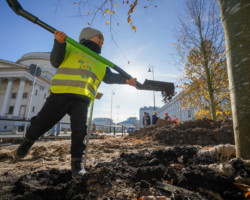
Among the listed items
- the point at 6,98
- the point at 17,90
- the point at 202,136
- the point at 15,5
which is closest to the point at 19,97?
the point at 6,98

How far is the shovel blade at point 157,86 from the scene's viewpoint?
3.01 m

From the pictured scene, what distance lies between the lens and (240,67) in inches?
70.1

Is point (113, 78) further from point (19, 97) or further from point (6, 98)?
point (6, 98)

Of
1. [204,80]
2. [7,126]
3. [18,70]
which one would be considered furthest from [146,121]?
[18,70]

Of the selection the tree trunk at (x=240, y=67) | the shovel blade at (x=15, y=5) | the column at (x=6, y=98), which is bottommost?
the tree trunk at (x=240, y=67)

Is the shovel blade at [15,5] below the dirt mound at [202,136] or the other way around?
the other way around

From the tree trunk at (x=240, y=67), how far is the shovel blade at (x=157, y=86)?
1.22 meters

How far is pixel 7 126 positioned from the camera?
9.24 meters

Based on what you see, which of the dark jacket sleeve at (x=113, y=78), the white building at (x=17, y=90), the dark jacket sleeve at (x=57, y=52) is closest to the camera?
the dark jacket sleeve at (x=57, y=52)

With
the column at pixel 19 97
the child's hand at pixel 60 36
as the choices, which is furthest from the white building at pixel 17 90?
the child's hand at pixel 60 36

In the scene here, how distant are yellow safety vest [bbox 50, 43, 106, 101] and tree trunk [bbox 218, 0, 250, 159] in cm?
190

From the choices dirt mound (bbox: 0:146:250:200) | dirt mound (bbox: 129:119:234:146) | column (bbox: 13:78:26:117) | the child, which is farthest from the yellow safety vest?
column (bbox: 13:78:26:117)

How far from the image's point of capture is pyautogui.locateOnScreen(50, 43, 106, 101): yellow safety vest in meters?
2.15

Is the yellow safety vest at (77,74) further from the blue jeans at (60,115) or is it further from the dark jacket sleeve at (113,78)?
the dark jacket sleeve at (113,78)
